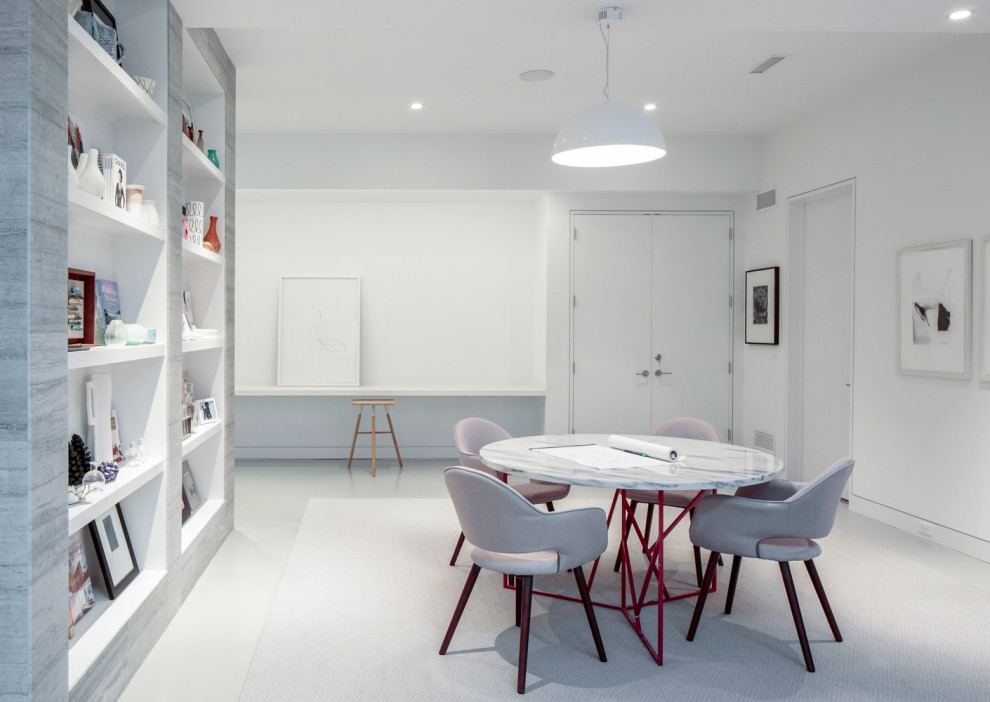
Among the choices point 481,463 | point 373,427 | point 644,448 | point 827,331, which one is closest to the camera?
point 644,448

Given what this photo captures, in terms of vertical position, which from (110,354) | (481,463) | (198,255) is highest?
(198,255)

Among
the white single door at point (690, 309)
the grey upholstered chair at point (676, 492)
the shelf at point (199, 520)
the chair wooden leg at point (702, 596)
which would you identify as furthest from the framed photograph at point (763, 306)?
the shelf at point (199, 520)

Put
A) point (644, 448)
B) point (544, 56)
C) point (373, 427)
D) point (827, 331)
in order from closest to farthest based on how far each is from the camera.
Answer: point (644, 448)
point (544, 56)
point (827, 331)
point (373, 427)

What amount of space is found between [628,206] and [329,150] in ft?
8.54

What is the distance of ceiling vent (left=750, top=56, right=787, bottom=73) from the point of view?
433 centimetres

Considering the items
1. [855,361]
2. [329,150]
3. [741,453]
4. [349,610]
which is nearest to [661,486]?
[741,453]

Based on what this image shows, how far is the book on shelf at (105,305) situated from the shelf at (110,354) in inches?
5.3

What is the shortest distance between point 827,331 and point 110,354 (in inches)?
189

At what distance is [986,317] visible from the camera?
3.84 meters

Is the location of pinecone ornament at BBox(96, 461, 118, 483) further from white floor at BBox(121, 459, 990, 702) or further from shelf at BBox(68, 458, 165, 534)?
white floor at BBox(121, 459, 990, 702)

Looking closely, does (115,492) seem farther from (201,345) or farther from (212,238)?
(212,238)

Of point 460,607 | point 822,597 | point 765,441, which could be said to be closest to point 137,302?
point 460,607

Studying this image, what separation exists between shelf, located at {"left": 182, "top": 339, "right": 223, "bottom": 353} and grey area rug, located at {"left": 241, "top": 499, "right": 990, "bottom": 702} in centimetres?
122

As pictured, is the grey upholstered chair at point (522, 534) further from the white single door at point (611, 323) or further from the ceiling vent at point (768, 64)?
the white single door at point (611, 323)
